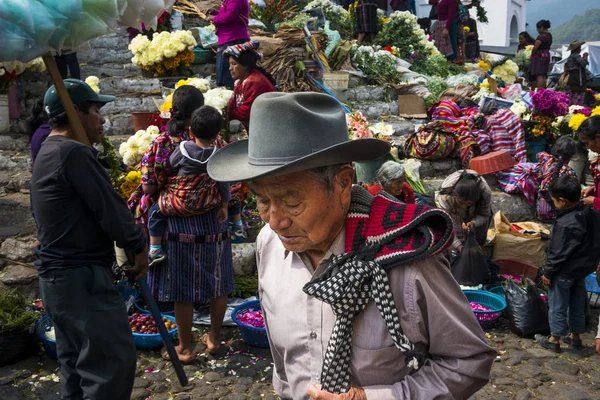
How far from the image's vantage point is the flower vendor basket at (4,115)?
8463 millimetres

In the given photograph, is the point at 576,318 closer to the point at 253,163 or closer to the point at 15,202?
the point at 253,163

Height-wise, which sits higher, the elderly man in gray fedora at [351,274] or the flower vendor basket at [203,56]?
the flower vendor basket at [203,56]

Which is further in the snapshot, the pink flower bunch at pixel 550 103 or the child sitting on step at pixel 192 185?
the pink flower bunch at pixel 550 103

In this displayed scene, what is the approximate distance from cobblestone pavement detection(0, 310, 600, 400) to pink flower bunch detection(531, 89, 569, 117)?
15.9 ft

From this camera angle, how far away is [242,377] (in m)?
4.54

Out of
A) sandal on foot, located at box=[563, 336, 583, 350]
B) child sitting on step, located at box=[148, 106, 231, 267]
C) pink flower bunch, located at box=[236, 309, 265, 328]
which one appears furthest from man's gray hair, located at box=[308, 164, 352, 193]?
sandal on foot, located at box=[563, 336, 583, 350]

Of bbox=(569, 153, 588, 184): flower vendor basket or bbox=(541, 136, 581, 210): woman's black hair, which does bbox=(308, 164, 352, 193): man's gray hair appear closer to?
bbox=(541, 136, 581, 210): woman's black hair

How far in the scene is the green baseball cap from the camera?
3334 mm

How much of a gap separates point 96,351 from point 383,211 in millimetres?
2203

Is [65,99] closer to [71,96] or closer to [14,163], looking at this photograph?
[71,96]

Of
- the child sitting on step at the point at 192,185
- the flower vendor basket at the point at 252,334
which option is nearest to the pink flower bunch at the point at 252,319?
the flower vendor basket at the point at 252,334

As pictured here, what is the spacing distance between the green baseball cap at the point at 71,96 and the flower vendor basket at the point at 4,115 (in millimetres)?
5656

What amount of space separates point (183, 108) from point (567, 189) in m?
3.39

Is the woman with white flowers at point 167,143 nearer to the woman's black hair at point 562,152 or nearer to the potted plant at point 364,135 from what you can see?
the potted plant at point 364,135
